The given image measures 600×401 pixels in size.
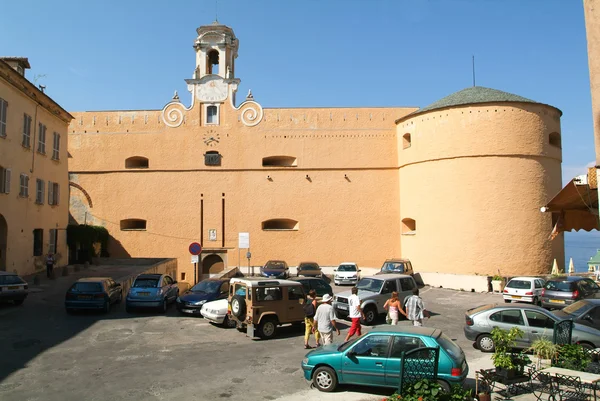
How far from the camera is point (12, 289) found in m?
14.9

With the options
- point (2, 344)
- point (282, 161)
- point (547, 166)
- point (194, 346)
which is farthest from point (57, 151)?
point (547, 166)

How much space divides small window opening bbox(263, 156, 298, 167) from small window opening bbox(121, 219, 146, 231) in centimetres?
896

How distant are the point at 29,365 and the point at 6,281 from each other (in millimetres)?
A: 6917

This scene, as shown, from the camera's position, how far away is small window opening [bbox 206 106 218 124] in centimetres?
3053

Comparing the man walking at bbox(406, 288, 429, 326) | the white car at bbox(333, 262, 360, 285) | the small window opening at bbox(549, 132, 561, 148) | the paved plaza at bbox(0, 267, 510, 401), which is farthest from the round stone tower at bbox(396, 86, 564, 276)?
the man walking at bbox(406, 288, 429, 326)

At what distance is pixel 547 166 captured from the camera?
26.2 meters

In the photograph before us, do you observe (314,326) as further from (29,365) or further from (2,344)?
(2,344)

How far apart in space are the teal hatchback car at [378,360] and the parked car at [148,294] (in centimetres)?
869

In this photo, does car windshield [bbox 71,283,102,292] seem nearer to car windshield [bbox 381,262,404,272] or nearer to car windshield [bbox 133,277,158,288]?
car windshield [bbox 133,277,158,288]

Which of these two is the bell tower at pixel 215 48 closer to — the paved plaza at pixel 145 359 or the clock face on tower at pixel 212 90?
Answer: the clock face on tower at pixel 212 90

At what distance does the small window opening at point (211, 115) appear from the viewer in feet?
100

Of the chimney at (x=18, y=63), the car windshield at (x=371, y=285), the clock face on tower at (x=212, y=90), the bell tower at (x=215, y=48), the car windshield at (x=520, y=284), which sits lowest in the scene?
the car windshield at (x=520, y=284)

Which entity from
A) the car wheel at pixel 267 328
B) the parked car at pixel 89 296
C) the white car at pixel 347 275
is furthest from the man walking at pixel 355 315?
the white car at pixel 347 275

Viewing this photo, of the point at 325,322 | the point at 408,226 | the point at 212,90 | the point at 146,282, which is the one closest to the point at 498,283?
the point at 408,226
